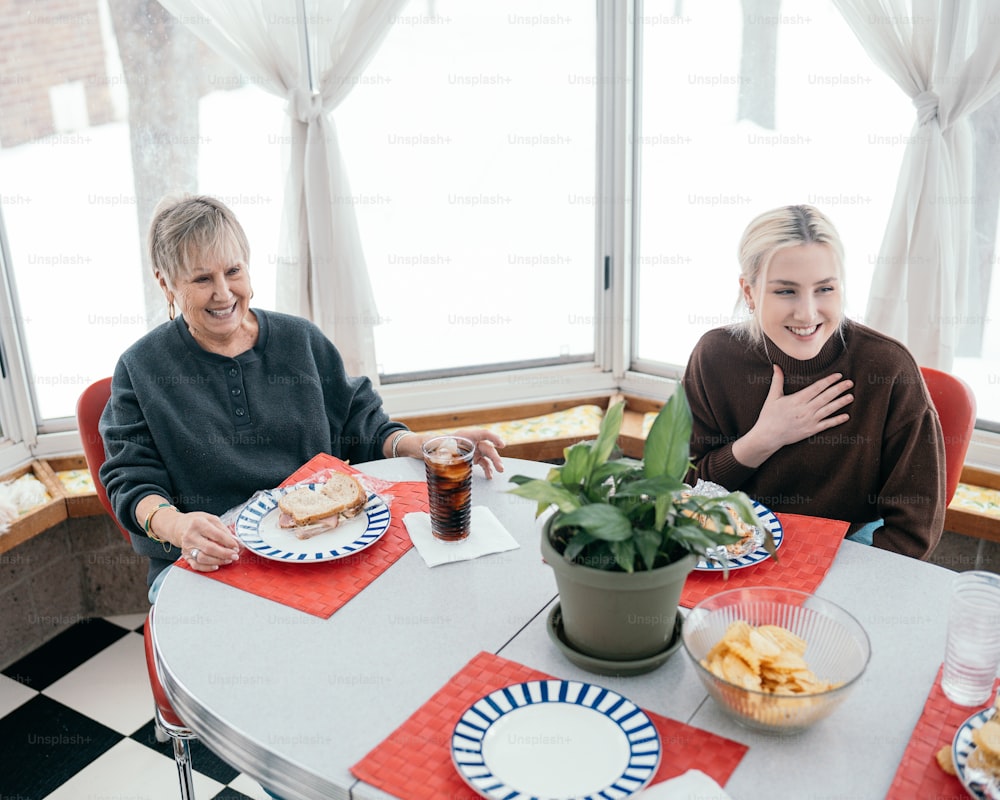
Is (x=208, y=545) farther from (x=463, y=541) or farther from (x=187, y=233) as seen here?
(x=187, y=233)

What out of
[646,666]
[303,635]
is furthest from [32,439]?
[646,666]

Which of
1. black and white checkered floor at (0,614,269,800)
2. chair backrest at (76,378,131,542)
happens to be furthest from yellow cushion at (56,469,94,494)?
chair backrest at (76,378,131,542)

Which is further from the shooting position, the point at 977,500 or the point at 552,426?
the point at 552,426

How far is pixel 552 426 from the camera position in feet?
9.25

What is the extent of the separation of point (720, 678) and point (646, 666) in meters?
0.15

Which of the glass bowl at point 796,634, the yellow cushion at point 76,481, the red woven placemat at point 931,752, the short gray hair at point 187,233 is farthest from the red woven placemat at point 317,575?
the yellow cushion at point 76,481

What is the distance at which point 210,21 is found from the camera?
2.33 metres

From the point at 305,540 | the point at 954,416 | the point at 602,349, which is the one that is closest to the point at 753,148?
the point at 602,349

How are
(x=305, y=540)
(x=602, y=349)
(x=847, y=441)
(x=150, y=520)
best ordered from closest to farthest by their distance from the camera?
(x=305, y=540) < (x=150, y=520) < (x=847, y=441) < (x=602, y=349)

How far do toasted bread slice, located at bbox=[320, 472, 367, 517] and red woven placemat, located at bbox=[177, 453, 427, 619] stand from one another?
0.23 ft

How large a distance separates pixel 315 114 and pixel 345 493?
1.30 metres

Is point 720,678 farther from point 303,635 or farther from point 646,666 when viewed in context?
point 303,635

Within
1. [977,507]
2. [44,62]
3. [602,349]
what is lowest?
[977,507]

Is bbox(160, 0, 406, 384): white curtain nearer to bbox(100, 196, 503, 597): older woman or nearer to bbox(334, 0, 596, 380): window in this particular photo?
bbox(334, 0, 596, 380): window
